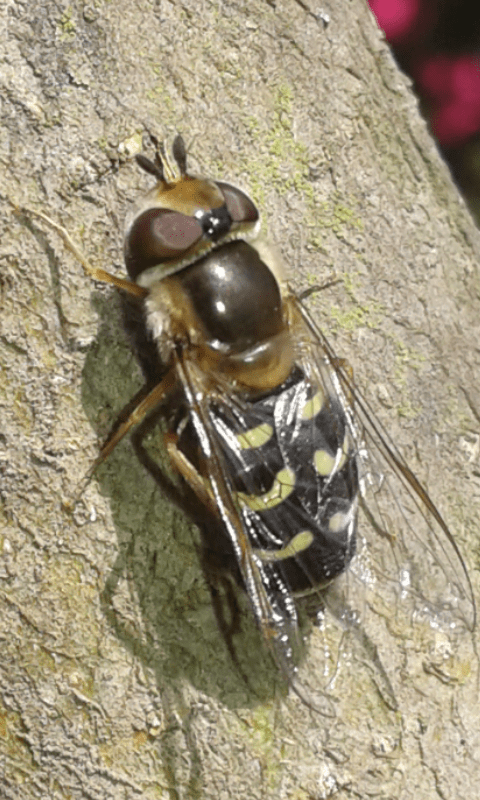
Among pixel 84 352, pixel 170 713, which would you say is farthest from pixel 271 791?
pixel 84 352

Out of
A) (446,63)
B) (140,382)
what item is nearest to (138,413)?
(140,382)

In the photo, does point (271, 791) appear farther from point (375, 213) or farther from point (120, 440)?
point (375, 213)

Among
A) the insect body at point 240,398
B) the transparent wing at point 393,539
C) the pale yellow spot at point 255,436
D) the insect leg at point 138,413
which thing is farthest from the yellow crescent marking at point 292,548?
the insect leg at point 138,413

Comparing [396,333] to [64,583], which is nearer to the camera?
[64,583]

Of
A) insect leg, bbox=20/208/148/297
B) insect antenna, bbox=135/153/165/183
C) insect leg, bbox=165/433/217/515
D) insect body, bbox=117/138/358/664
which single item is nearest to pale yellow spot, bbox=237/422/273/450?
insect body, bbox=117/138/358/664

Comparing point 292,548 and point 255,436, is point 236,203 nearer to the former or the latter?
point 255,436

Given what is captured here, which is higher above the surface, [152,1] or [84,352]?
[152,1]
